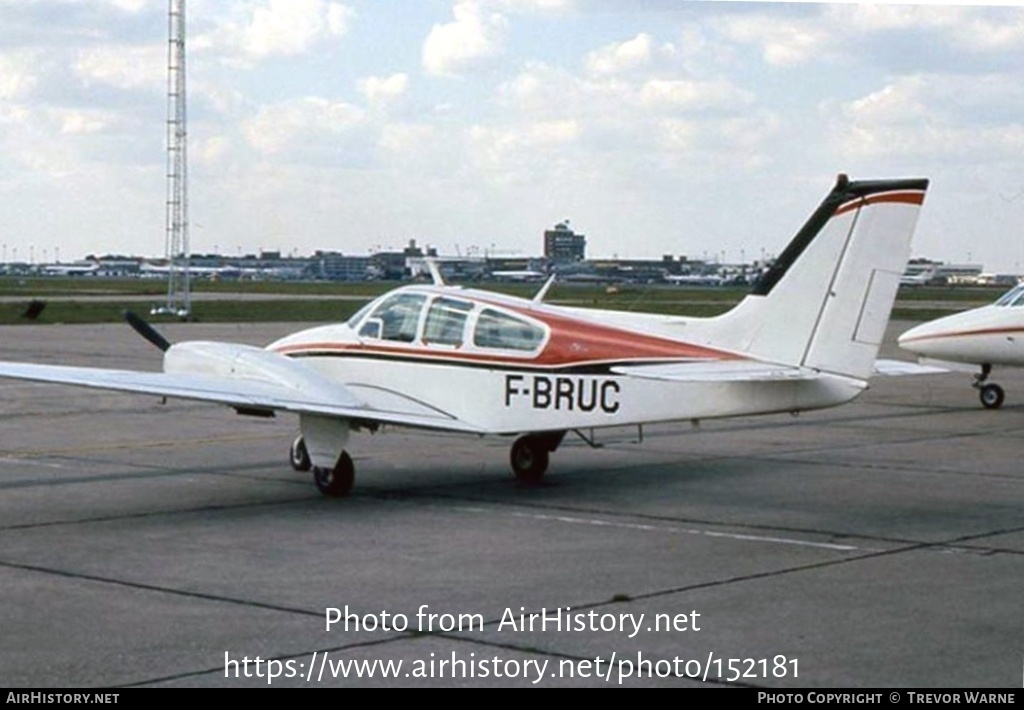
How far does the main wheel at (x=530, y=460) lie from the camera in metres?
17.4

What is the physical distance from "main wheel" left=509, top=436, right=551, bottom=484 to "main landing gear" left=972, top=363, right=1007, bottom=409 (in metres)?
12.3

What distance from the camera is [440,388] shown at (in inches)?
653

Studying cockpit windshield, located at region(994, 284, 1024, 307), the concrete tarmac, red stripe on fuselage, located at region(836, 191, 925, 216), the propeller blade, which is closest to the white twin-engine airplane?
red stripe on fuselage, located at region(836, 191, 925, 216)

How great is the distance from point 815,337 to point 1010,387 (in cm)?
1891

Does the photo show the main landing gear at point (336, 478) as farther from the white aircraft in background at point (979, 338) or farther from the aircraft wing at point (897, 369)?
the white aircraft in background at point (979, 338)

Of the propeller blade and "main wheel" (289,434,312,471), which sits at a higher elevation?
the propeller blade

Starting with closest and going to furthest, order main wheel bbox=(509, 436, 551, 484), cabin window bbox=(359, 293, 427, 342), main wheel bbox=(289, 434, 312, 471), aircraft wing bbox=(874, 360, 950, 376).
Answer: cabin window bbox=(359, 293, 427, 342), main wheel bbox=(509, 436, 551, 484), main wheel bbox=(289, 434, 312, 471), aircraft wing bbox=(874, 360, 950, 376)

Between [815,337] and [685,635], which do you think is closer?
[685,635]

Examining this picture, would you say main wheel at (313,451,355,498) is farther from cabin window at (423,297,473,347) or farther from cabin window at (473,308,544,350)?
cabin window at (473,308,544,350)

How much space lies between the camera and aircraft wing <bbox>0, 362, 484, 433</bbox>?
50.5 ft

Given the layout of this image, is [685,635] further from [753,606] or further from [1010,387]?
[1010,387]

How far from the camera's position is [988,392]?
27.7 m

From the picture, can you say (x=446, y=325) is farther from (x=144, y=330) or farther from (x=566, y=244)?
(x=566, y=244)
